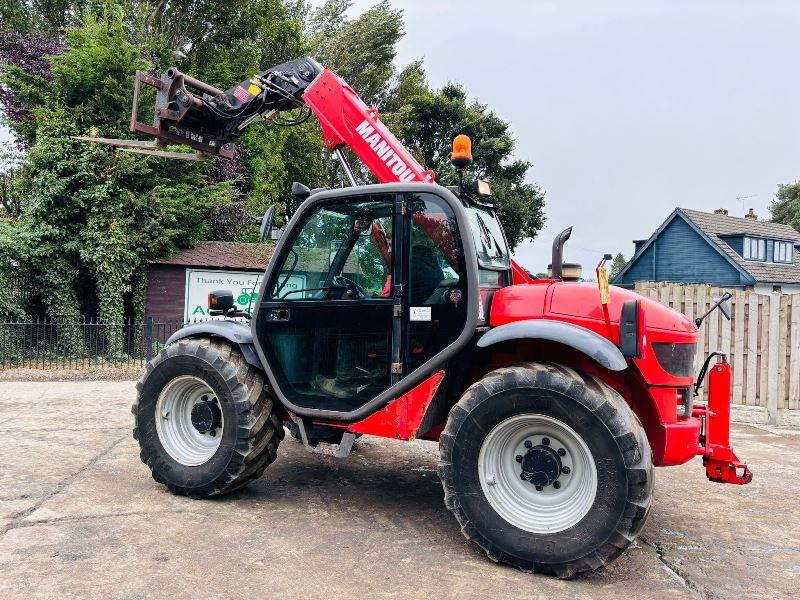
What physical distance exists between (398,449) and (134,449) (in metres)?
2.53

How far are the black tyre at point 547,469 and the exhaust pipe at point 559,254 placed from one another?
109cm

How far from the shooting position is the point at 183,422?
4875mm

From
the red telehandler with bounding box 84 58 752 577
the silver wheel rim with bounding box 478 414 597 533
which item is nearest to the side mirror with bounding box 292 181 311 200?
the red telehandler with bounding box 84 58 752 577

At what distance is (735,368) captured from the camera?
8.67 meters

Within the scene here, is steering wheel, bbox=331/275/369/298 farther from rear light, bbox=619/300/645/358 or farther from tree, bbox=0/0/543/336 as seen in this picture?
tree, bbox=0/0/543/336

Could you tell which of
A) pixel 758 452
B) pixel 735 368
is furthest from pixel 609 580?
pixel 735 368

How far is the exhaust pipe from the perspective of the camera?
440 cm

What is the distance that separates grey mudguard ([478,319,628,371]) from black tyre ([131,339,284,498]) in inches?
70.8

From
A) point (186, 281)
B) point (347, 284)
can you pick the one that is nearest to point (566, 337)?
point (347, 284)

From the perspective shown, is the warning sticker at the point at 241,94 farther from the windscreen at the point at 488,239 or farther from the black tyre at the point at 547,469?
the black tyre at the point at 547,469

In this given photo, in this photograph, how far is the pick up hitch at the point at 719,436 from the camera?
155 inches

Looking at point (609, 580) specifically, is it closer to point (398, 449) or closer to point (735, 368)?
point (398, 449)

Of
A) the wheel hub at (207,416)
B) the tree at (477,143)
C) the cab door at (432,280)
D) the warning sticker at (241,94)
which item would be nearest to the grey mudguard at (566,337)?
the cab door at (432,280)

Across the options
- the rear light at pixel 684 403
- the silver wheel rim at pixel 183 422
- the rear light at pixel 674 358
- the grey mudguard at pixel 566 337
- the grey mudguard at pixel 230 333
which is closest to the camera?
the grey mudguard at pixel 566 337
